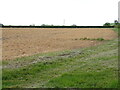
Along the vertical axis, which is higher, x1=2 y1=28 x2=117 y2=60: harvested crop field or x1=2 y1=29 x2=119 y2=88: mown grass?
x1=2 y1=28 x2=117 y2=60: harvested crop field

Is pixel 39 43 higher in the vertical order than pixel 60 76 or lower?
higher

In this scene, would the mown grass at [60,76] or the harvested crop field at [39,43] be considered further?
the harvested crop field at [39,43]

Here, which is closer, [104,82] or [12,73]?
[104,82]

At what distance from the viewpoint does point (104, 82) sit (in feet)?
21.6

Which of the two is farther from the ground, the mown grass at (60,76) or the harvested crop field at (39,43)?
the harvested crop field at (39,43)

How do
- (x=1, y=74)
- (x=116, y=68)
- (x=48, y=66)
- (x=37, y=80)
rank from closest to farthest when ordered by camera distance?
1. (x=37, y=80)
2. (x=1, y=74)
3. (x=116, y=68)
4. (x=48, y=66)

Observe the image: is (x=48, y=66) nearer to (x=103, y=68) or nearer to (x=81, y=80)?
(x=103, y=68)

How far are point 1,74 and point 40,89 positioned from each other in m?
2.13

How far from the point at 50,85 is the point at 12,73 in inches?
77.2

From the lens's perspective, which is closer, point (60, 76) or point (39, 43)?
point (60, 76)

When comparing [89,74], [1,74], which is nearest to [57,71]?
[89,74]

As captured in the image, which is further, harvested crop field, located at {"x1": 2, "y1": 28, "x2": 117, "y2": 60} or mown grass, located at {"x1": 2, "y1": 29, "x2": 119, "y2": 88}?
harvested crop field, located at {"x1": 2, "y1": 28, "x2": 117, "y2": 60}

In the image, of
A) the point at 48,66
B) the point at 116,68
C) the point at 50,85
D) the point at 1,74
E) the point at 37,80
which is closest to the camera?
the point at 50,85

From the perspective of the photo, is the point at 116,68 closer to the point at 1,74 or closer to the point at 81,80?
the point at 81,80
